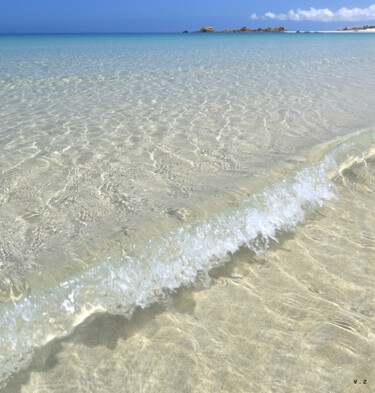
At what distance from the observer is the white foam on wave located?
2152mm

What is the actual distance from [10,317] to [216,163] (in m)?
2.96

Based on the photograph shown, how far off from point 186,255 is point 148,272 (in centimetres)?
37

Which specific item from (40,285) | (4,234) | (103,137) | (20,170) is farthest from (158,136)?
(40,285)

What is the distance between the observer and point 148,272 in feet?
8.71

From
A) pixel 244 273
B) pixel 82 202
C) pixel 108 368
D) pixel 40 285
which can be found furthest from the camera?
pixel 82 202

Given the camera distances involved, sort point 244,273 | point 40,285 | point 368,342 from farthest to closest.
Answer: point 244,273
point 40,285
point 368,342

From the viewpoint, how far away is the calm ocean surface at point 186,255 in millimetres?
2027

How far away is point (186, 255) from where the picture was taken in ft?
9.37

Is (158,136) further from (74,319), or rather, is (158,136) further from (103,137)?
(74,319)

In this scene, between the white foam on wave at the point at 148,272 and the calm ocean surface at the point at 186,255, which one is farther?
the white foam on wave at the point at 148,272

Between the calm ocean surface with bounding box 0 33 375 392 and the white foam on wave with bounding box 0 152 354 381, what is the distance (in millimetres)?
10

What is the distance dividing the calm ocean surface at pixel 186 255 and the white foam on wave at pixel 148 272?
0.03 ft

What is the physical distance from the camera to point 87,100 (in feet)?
25.3

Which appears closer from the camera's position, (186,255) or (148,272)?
(148,272)
